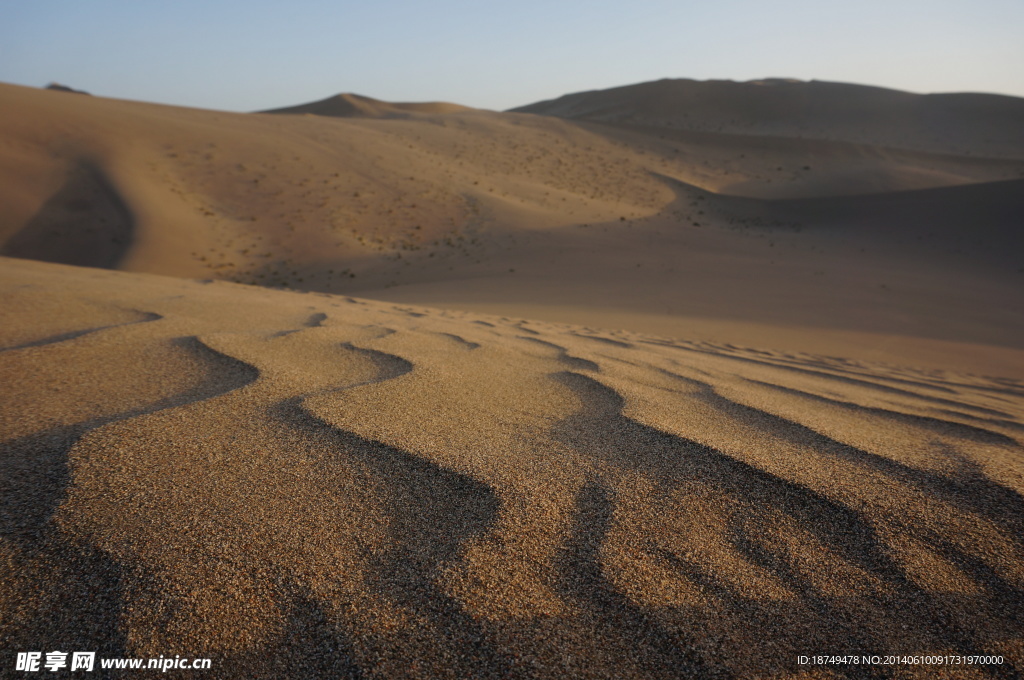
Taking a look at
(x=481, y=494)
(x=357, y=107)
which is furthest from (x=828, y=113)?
(x=481, y=494)

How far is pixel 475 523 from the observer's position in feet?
3.69

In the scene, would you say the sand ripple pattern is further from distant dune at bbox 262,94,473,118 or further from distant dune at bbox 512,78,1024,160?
distant dune at bbox 262,94,473,118

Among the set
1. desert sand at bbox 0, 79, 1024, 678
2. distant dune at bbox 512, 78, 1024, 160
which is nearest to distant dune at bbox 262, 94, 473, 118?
distant dune at bbox 512, 78, 1024, 160

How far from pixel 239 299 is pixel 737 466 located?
2838mm

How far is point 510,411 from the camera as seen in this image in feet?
5.69

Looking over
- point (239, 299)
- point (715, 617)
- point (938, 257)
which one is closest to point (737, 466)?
point (715, 617)

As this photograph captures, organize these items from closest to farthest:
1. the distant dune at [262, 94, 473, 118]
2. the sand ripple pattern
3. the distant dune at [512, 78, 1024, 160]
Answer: the sand ripple pattern < the distant dune at [512, 78, 1024, 160] < the distant dune at [262, 94, 473, 118]

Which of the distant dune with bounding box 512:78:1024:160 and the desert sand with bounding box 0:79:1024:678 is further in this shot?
the distant dune with bounding box 512:78:1024:160

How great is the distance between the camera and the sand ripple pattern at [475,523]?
34.5 inches

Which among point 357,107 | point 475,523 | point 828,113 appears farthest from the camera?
point 357,107

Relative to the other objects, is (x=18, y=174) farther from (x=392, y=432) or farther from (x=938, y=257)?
(x=938, y=257)

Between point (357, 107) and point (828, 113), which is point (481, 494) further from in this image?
point (357, 107)

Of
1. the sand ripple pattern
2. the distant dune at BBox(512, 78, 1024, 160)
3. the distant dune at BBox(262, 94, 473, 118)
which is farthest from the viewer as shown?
the distant dune at BBox(262, 94, 473, 118)

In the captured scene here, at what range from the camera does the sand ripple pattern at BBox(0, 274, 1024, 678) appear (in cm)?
88
